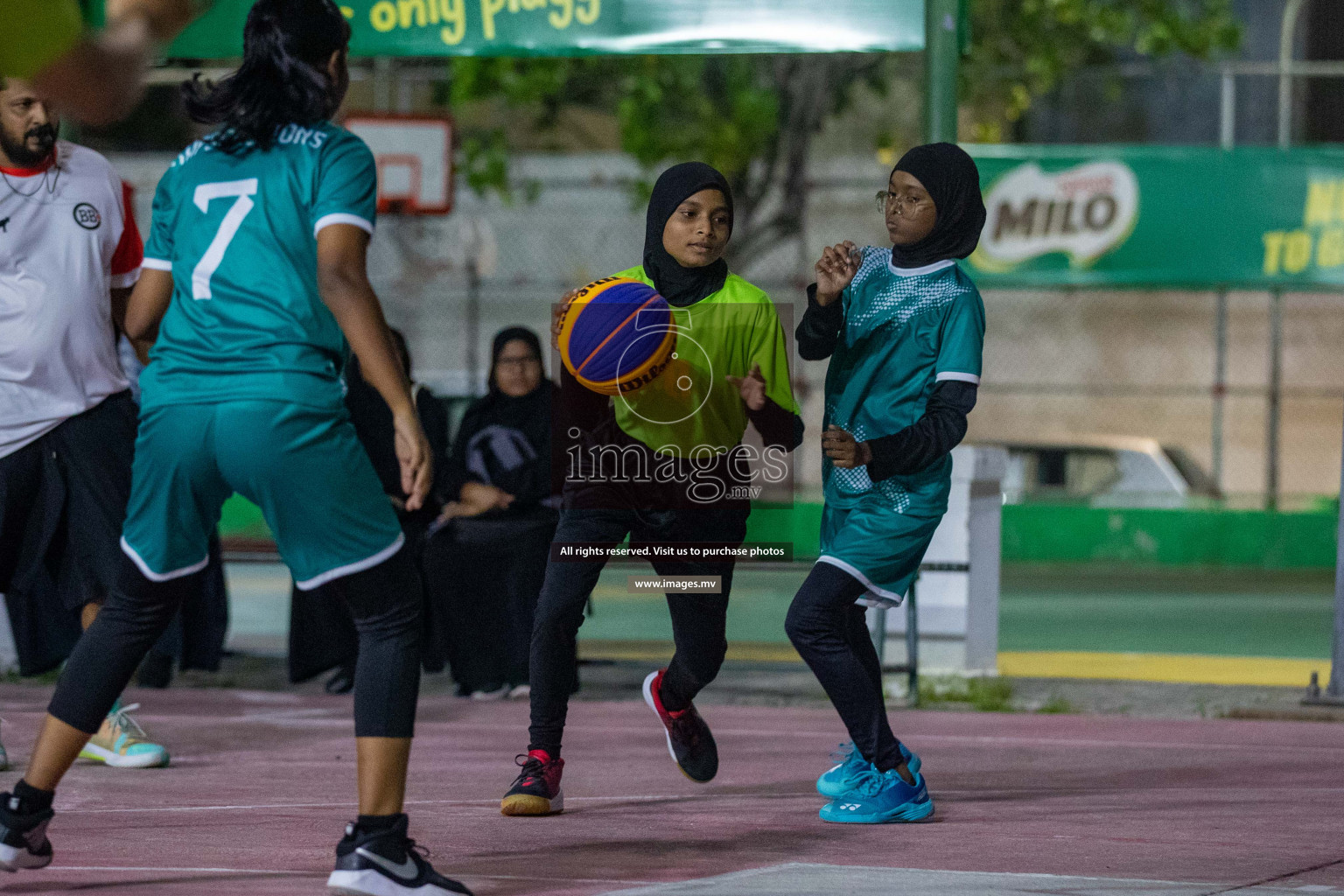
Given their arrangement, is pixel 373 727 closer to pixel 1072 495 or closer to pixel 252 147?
pixel 252 147

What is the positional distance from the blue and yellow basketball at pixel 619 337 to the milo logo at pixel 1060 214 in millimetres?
11422

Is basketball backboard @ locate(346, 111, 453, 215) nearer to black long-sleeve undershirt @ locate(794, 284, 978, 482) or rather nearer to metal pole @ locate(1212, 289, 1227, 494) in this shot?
metal pole @ locate(1212, 289, 1227, 494)

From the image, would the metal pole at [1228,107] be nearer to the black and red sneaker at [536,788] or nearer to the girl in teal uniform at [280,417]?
the black and red sneaker at [536,788]

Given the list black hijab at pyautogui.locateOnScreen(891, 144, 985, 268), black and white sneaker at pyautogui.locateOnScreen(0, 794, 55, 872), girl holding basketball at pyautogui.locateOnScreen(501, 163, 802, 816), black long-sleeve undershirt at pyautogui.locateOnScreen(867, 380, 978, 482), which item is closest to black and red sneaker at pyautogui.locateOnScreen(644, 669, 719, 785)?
girl holding basketball at pyautogui.locateOnScreen(501, 163, 802, 816)

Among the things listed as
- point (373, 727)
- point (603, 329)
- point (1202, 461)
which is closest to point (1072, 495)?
point (1202, 461)

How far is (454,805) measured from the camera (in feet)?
18.1

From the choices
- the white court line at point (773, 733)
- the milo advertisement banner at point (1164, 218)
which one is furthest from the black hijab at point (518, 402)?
the milo advertisement banner at point (1164, 218)

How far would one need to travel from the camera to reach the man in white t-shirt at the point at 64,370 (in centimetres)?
592

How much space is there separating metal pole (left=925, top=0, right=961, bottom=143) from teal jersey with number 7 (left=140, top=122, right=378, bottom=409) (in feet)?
15.7

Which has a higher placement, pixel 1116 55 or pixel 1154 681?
pixel 1116 55

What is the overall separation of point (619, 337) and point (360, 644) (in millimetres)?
1637

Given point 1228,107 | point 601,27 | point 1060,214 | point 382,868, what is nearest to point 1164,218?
point 1060,214

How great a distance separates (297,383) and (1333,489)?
62.0ft

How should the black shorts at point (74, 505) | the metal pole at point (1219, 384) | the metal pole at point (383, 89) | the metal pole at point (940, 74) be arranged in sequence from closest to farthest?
1. the black shorts at point (74, 505)
2. the metal pole at point (940, 74)
3. the metal pole at point (1219, 384)
4. the metal pole at point (383, 89)
